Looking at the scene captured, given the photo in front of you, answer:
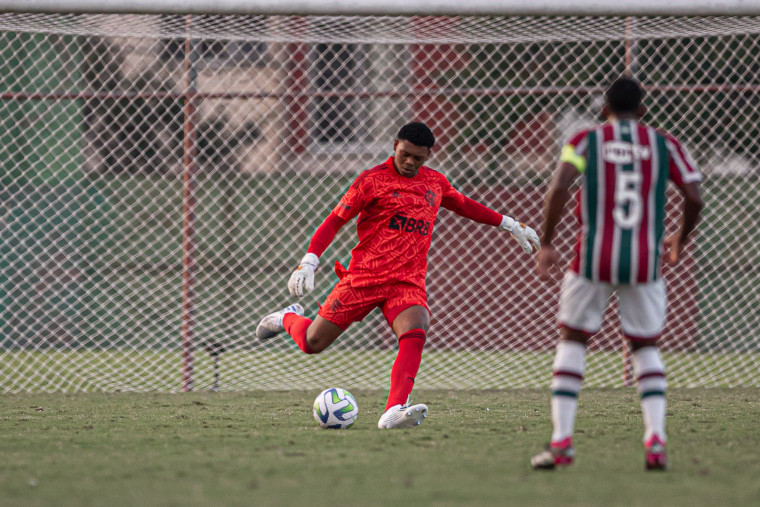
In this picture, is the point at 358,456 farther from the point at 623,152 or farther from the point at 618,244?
the point at 623,152

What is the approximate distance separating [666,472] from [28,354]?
6.67 m

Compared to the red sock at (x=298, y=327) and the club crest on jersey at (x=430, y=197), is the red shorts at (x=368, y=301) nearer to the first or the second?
the red sock at (x=298, y=327)

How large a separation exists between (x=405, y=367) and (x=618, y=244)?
61.9 inches

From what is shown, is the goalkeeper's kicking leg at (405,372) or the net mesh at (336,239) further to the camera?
the net mesh at (336,239)

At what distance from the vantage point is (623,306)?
321cm

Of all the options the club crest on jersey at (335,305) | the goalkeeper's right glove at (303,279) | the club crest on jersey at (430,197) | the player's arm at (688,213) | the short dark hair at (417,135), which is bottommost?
the club crest on jersey at (335,305)

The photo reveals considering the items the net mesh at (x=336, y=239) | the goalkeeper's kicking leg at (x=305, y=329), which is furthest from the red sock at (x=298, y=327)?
the net mesh at (x=336, y=239)

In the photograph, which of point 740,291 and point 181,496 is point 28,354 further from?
point 740,291

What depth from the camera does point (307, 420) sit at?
15.7ft

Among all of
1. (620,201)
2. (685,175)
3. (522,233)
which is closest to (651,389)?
(620,201)

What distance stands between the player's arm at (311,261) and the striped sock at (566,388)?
1.60 m

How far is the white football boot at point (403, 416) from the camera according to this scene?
4.27 metres

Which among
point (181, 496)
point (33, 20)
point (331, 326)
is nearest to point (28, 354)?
point (33, 20)

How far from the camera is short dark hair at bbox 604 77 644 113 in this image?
320cm
